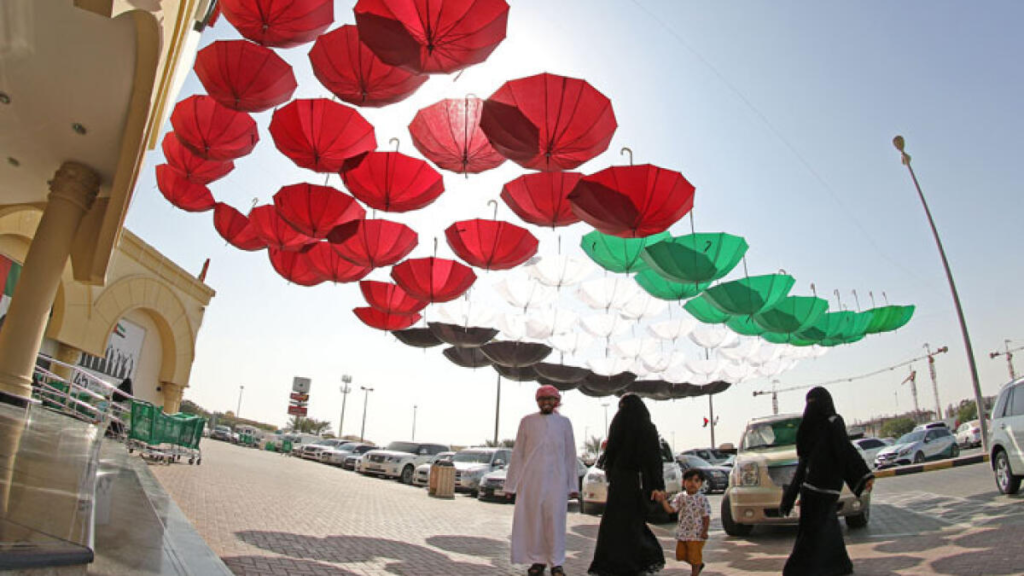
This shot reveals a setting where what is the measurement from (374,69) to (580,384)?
70.3 ft

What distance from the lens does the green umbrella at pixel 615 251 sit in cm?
1285

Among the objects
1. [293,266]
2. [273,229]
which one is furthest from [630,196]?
[293,266]

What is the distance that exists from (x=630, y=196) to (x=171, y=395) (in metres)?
20.7

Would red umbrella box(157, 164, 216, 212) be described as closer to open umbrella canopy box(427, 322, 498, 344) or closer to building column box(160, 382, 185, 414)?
open umbrella canopy box(427, 322, 498, 344)

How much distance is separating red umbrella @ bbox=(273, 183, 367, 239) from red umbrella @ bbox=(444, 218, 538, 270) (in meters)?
2.15

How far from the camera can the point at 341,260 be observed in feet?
42.8

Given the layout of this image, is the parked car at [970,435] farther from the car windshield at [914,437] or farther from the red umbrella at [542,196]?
the red umbrella at [542,196]

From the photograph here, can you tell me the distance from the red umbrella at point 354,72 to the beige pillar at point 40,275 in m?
5.80

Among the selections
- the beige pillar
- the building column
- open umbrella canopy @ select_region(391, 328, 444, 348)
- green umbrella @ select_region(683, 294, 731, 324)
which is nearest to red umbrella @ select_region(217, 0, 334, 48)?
the beige pillar

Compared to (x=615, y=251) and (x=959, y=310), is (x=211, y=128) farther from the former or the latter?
(x=959, y=310)

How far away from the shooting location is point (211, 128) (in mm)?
9750

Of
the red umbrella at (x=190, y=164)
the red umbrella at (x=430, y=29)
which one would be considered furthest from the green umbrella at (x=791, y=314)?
the red umbrella at (x=190, y=164)

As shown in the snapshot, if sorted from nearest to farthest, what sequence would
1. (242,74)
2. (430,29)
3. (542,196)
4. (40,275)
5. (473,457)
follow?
(430,29) < (242,74) < (40,275) < (542,196) < (473,457)

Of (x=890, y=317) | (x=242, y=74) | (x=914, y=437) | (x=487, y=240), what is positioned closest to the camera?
(x=242, y=74)
